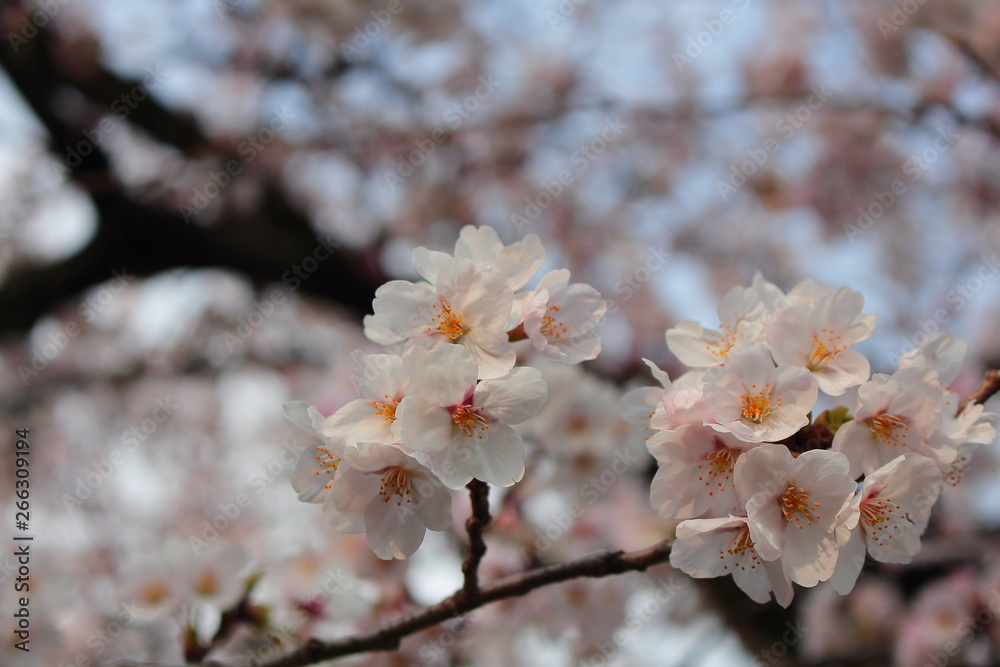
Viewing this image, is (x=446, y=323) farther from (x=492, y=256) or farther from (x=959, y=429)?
(x=959, y=429)

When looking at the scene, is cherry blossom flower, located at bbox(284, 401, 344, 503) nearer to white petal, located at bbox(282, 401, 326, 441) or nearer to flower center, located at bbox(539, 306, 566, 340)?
white petal, located at bbox(282, 401, 326, 441)

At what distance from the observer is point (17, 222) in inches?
149

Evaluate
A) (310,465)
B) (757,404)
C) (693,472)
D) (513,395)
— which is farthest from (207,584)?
(757,404)

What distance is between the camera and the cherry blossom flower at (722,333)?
Answer: 1.04m

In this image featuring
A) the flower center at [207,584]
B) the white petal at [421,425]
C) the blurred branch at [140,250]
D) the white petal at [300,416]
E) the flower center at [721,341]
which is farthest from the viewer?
the blurred branch at [140,250]

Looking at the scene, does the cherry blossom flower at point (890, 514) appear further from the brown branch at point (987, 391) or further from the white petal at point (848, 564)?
the brown branch at point (987, 391)

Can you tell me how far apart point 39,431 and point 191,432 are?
1165 mm

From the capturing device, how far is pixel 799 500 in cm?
87

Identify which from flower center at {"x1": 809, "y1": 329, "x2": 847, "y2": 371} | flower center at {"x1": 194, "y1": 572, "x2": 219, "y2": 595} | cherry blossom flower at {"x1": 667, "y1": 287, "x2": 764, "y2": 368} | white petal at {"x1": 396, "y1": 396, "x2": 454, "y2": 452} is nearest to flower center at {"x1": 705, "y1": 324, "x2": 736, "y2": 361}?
cherry blossom flower at {"x1": 667, "y1": 287, "x2": 764, "y2": 368}

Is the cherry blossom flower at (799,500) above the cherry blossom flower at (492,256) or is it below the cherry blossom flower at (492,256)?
below

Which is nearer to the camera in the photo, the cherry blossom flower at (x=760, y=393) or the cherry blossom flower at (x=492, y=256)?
the cherry blossom flower at (x=760, y=393)

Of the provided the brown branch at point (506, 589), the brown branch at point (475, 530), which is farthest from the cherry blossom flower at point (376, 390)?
the brown branch at point (506, 589)

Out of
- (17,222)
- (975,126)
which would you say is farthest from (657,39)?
(17,222)

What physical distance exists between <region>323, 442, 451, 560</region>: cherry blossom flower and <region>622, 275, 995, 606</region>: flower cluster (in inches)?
11.4
